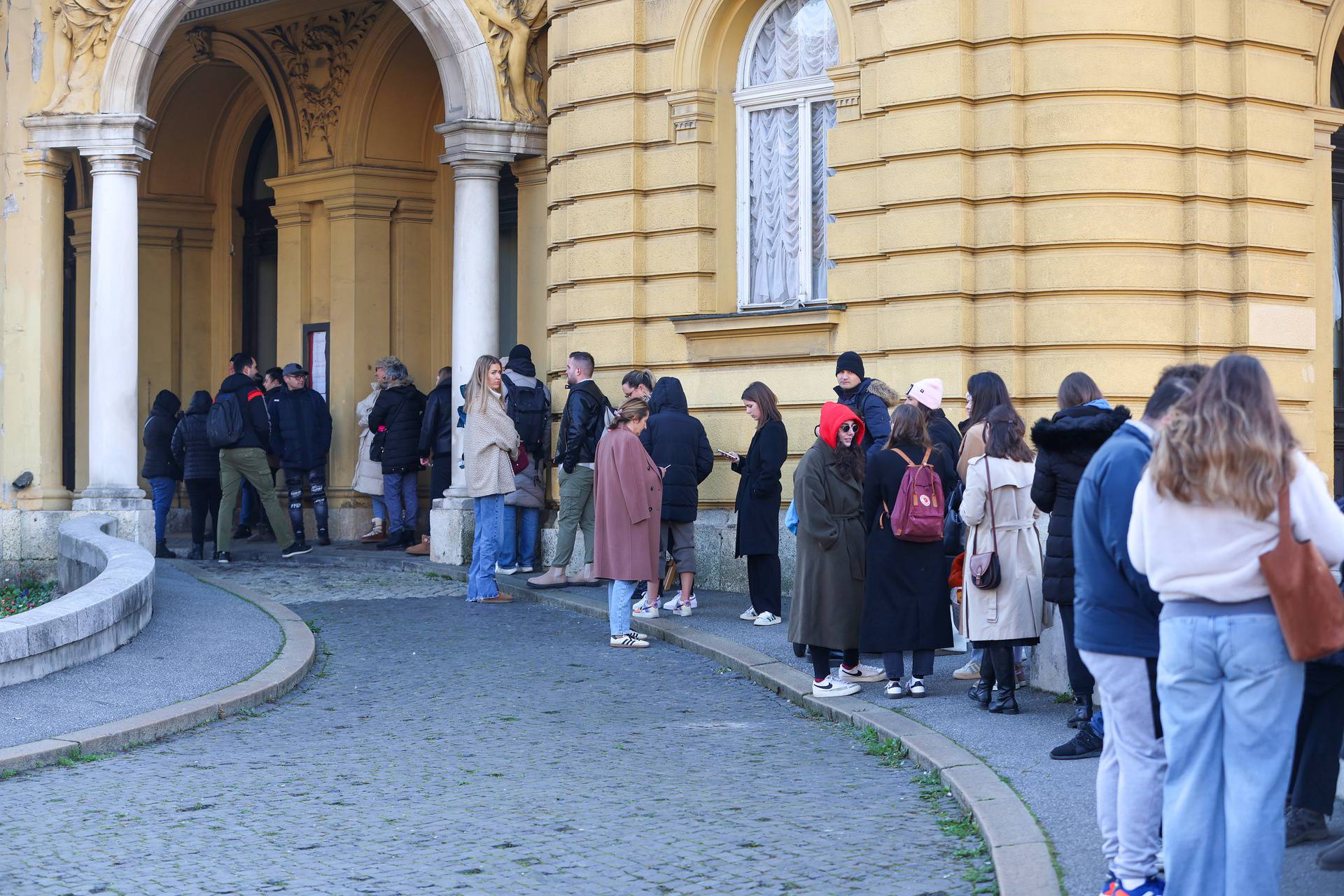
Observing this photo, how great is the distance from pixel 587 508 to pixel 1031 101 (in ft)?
15.1

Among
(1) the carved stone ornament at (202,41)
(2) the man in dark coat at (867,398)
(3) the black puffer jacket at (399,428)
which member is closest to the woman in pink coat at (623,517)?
(2) the man in dark coat at (867,398)

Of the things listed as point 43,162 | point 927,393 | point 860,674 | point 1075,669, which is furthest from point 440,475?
point 1075,669

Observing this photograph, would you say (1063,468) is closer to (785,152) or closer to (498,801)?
(498,801)

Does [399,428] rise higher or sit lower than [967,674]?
higher

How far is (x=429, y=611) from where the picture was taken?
12.8 meters

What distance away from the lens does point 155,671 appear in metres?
9.30

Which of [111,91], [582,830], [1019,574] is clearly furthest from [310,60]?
[582,830]

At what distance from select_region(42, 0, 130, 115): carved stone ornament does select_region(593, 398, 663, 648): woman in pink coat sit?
26.8 ft

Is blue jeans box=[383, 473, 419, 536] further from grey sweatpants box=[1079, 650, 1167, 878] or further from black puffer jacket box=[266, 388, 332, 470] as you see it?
grey sweatpants box=[1079, 650, 1167, 878]

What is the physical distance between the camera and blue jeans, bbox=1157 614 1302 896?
425cm

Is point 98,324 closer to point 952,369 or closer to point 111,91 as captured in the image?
point 111,91

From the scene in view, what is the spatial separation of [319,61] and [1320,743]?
51.9 ft

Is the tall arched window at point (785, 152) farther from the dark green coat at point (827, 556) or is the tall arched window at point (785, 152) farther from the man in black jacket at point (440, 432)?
the dark green coat at point (827, 556)

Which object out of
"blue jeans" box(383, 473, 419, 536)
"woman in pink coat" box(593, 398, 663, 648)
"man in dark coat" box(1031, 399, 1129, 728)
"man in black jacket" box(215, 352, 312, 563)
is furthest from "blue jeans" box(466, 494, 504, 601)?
"man in dark coat" box(1031, 399, 1129, 728)
